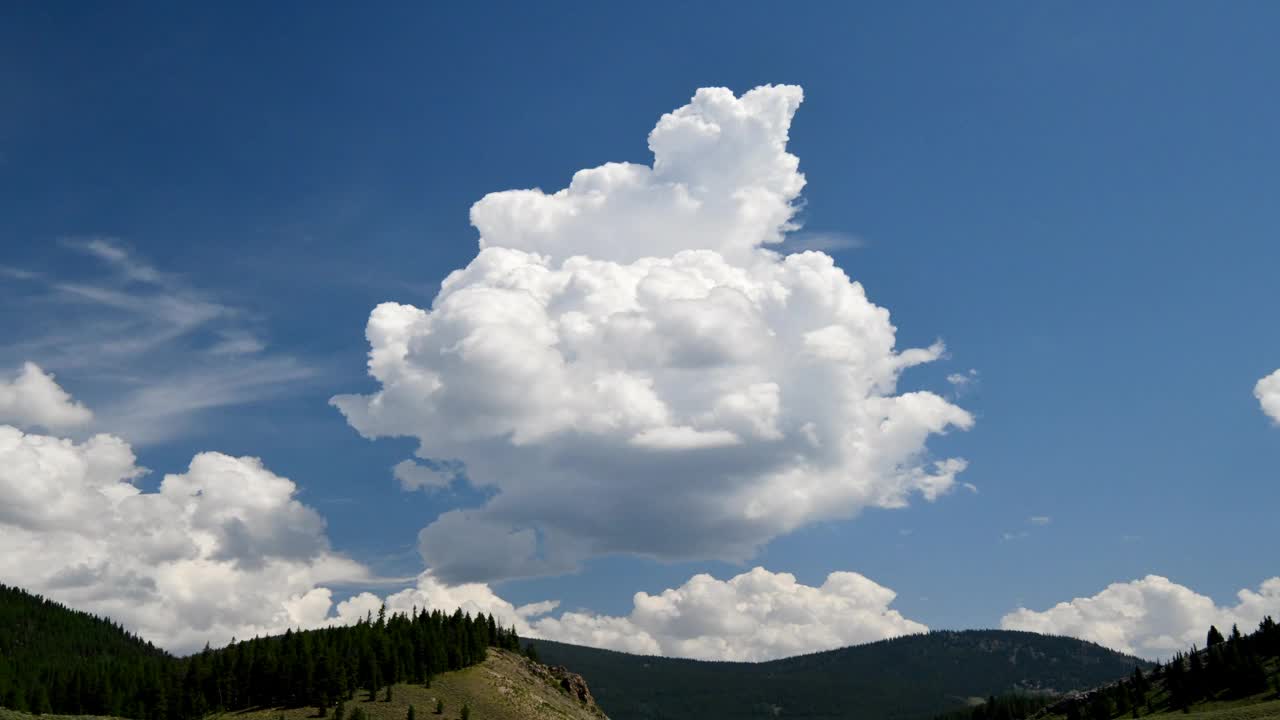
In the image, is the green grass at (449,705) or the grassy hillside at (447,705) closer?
the grassy hillside at (447,705)

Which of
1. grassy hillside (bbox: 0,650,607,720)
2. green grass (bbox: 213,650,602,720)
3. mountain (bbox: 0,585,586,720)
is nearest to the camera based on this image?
grassy hillside (bbox: 0,650,607,720)

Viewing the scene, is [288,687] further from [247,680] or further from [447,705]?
[447,705]

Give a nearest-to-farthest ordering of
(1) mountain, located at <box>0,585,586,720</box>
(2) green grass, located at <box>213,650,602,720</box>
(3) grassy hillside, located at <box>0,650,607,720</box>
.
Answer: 1. (3) grassy hillside, located at <box>0,650,607,720</box>
2. (2) green grass, located at <box>213,650,602,720</box>
3. (1) mountain, located at <box>0,585,586,720</box>

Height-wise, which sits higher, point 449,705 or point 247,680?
point 247,680

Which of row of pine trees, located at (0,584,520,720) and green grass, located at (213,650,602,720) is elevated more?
row of pine trees, located at (0,584,520,720)

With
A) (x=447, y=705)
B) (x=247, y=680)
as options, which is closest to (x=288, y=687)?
(x=247, y=680)

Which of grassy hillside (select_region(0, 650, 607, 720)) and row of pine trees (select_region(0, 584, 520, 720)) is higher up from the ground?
row of pine trees (select_region(0, 584, 520, 720))

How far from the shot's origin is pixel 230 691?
6781 inches

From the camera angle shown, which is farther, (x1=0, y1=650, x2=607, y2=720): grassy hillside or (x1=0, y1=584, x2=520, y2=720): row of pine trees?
(x1=0, y1=584, x2=520, y2=720): row of pine trees

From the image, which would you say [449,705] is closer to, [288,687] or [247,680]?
[288,687]

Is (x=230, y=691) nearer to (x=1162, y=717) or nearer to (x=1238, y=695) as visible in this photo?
(x=1162, y=717)

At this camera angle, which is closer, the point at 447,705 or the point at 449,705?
the point at 447,705

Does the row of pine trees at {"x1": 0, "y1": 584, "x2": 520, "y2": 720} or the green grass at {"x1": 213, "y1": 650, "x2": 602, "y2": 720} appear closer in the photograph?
the green grass at {"x1": 213, "y1": 650, "x2": 602, "y2": 720}

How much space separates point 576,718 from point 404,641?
40.0 metres
